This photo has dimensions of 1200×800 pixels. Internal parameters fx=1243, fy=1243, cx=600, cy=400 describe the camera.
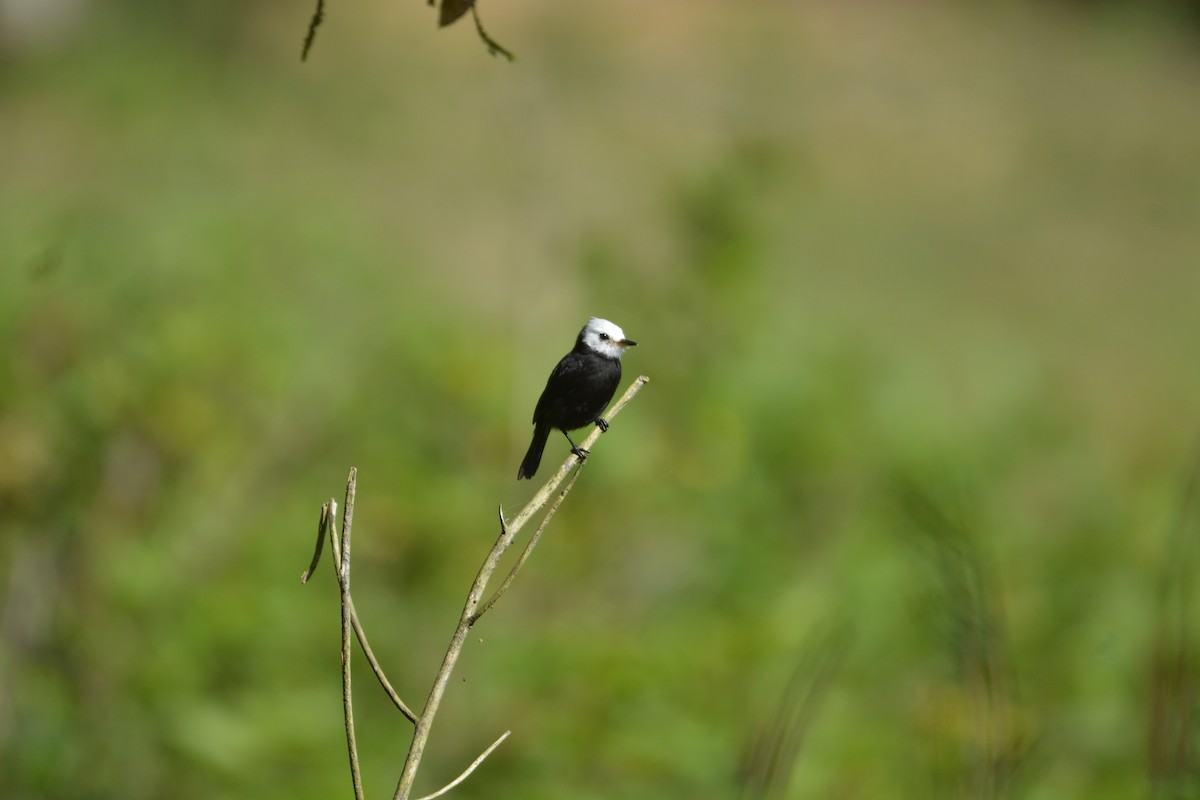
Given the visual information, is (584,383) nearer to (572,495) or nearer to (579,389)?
(579,389)

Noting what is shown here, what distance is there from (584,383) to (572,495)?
298cm

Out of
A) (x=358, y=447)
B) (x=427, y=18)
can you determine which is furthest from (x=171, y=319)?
(x=427, y=18)

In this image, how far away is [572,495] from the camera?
16.5ft

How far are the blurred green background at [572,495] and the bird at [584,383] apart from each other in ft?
0.85

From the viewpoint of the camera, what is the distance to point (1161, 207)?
37.9 ft

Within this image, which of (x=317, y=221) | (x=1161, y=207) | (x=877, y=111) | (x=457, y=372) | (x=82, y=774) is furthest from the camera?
(x=877, y=111)

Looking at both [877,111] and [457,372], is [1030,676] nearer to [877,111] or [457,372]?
[457,372]

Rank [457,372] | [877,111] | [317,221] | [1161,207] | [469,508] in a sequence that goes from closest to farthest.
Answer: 1. [469,508]
2. [457,372]
3. [317,221]
4. [1161,207]
5. [877,111]

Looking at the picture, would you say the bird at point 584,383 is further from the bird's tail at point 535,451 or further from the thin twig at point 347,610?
the thin twig at point 347,610

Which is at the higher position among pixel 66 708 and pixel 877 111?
pixel 877 111

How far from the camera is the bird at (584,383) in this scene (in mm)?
2070

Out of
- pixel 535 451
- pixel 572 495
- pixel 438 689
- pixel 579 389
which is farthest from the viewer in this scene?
pixel 572 495

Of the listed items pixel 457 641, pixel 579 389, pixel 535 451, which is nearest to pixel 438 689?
pixel 457 641

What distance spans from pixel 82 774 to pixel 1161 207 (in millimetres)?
10722
